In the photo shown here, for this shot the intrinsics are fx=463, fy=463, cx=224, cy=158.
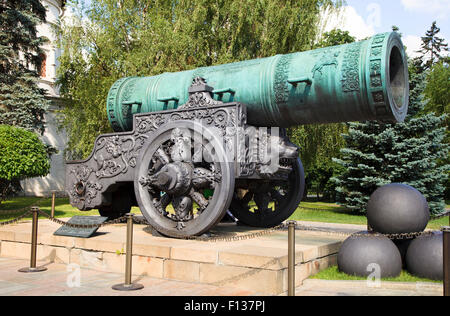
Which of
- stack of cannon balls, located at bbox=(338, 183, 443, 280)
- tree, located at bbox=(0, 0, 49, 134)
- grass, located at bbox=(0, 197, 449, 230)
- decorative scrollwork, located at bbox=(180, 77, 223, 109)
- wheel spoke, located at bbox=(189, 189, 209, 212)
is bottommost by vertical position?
grass, located at bbox=(0, 197, 449, 230)

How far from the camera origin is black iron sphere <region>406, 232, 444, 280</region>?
189 inches

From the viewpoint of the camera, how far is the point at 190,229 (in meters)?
5.59

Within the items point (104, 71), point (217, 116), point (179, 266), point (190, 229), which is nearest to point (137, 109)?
point (217, 116)

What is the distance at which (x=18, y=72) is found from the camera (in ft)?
53.0

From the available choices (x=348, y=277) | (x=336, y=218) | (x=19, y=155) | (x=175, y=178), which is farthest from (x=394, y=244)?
(x=19, y=155)

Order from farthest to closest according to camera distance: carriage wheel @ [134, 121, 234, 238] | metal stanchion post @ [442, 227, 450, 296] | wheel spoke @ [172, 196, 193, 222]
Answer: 1. wheel spoke @ [172, 196, 193, 222]
2. carriage wheel @ [134, 121, 234, 238]
3. metal stanchion post @ [442, 227, 450, 296]

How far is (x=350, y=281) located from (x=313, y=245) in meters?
0.77

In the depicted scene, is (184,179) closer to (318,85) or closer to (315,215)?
(318,85)

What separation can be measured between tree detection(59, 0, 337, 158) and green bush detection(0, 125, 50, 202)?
107 inches

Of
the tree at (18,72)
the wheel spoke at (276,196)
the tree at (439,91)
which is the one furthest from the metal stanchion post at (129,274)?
the tree at (439,91)

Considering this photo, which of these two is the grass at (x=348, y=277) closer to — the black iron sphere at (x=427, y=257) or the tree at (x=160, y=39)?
the black iron sphere at (x=427, y=257)

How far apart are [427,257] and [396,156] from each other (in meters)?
9.89

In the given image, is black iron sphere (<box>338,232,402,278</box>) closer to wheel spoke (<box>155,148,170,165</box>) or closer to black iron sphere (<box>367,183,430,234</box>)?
black iron sphere (<box>367,183,430,234</box>)

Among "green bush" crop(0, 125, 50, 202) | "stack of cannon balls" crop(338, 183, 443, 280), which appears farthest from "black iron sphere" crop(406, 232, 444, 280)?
"green bush" crop(0, 125, 50, 202)
